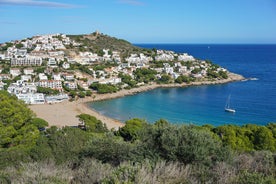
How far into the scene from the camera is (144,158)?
7457 millimetres

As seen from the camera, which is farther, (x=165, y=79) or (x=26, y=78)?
(x=165, y=79)

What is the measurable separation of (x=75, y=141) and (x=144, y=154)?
184 inches

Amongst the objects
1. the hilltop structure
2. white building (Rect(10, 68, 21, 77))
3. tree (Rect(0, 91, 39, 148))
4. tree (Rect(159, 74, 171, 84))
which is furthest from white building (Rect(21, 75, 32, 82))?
tree (Rect(0, 91, 39, 148))

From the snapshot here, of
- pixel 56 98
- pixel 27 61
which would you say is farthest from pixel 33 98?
pixel 27 61

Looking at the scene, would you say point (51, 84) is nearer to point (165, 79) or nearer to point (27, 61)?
point (27, 61)

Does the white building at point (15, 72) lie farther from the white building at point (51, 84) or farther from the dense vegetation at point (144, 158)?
the dense vegetation at point (144, 158)

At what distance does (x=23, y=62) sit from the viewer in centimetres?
4728

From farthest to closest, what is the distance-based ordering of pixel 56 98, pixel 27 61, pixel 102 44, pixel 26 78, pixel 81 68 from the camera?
1. pixel 102 44
2. pixel 27 61
3. pixel 81 68
4. pixel 26 78
5. pixel 56 98

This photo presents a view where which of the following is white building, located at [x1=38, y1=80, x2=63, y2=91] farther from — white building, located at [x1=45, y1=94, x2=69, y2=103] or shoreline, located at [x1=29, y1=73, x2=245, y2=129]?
shoreline, located at [x1=29, y1=73, x2=245, y2=129]

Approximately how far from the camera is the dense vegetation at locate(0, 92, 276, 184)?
5336 millimetres

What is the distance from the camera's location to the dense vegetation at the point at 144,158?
5.34 meters

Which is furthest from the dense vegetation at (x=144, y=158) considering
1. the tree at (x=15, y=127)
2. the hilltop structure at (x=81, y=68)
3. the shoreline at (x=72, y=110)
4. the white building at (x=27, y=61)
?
the white building at (x=27, y=61)

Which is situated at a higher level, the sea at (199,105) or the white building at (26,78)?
the white building at (26,78)

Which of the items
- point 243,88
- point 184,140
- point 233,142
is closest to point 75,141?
point 184,140
